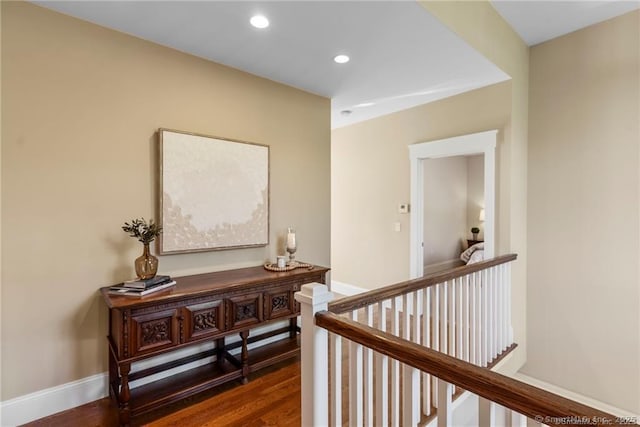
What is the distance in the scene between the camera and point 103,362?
2291 mm

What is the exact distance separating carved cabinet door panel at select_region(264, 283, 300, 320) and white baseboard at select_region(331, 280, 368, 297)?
2374 millimetres

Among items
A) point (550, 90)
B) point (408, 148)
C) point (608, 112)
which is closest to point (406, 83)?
point (408, 148)

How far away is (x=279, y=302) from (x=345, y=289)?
264 cm

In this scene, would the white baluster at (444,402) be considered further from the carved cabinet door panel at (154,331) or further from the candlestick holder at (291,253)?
the candlestick holder at (291,253)

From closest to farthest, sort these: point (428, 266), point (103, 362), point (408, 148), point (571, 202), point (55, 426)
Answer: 1. point (55, 426)
2. point (103, 362)
3. point (571, 202)
4. point (408, 148)
5. point (428, 266)

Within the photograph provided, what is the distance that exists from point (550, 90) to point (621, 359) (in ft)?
8.81

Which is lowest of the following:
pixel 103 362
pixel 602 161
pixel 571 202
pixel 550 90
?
pixel 103 362

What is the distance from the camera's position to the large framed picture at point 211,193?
98.7 inches

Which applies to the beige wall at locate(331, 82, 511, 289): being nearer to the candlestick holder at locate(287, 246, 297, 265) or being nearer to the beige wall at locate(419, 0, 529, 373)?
the beige wall at locate(419, 0, 529, 373)

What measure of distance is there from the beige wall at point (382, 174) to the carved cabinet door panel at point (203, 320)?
2712 mm

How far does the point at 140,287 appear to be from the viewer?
7.00 feet

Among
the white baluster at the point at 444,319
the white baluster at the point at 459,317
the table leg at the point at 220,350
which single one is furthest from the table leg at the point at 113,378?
the white baluster at the point at 459,317

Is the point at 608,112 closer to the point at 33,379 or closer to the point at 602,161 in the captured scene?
the point at 602,161

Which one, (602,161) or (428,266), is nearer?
(602,161)
